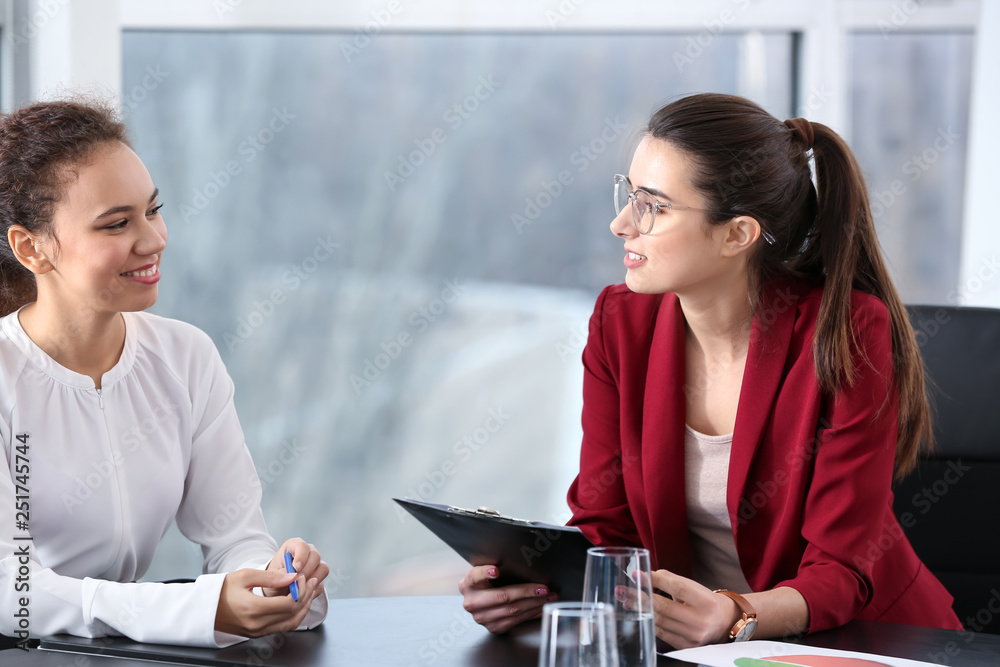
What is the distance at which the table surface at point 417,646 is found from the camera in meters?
0.98

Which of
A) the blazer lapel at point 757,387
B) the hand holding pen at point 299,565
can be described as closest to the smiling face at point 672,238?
the blazer lapel at point 757,387

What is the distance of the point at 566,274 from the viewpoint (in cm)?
320

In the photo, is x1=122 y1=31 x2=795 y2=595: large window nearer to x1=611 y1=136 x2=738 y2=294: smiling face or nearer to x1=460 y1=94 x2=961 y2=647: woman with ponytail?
x1=460 y1=94 x2=961 y2=647: woman with ponytail

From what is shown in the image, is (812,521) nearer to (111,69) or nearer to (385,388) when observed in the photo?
(385,388)

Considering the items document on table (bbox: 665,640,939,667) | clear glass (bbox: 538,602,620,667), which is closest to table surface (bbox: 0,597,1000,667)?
document on table (bbox: 665,640,939,667)

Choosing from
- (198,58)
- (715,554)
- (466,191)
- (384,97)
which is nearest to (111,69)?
(198,58)

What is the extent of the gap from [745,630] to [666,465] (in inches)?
15.9

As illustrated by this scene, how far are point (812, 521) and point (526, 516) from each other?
1955 mm
